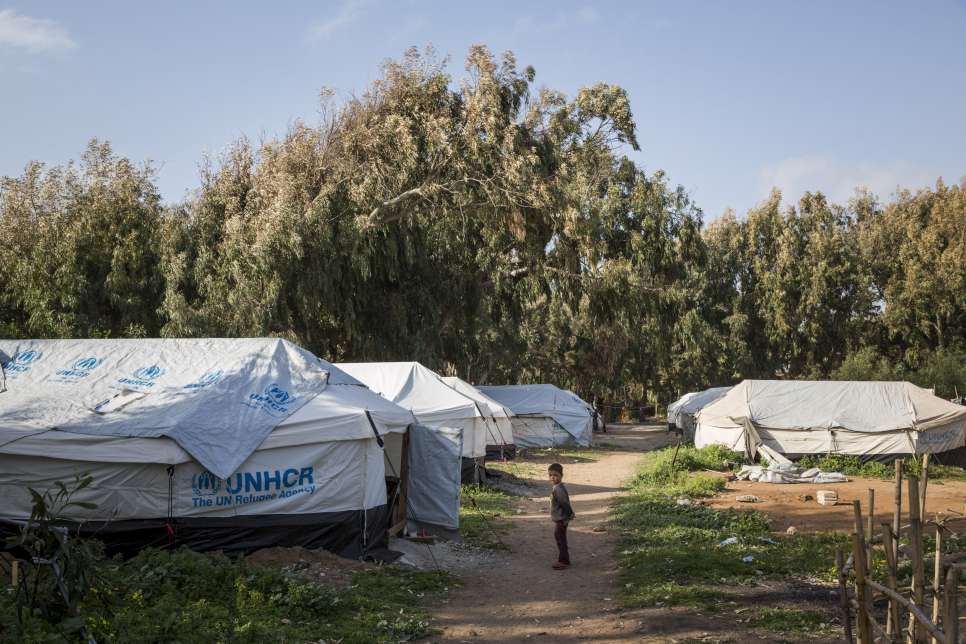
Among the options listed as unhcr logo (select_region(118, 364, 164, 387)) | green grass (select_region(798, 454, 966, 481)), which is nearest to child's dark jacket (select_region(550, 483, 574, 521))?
unhcr logo (select_region(118, 364, 164, 387))

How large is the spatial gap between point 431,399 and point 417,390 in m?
0.40

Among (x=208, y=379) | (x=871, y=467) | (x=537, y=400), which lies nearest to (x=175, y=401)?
(x=208, y=379)

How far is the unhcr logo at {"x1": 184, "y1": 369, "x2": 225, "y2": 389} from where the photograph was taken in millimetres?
11750

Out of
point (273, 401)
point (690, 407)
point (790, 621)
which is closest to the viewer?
point (790, 621)

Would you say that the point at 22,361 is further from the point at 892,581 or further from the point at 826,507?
the point at 826,507

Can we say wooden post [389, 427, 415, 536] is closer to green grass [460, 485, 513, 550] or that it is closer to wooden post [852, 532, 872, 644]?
green grass [460, 485, 513, 550]

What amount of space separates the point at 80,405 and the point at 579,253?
17.7 meters

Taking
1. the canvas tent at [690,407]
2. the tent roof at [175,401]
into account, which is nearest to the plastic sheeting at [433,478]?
the tent roof at [175,401]

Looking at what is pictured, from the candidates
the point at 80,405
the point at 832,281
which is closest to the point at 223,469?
the point at 80,405

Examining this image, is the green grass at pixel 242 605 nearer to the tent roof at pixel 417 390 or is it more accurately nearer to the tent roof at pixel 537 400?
the tent roof at pixel 417 390

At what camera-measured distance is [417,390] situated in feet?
67.6

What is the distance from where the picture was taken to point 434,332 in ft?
90.0

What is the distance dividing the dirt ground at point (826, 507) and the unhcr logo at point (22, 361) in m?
11.8

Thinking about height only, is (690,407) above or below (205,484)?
above
